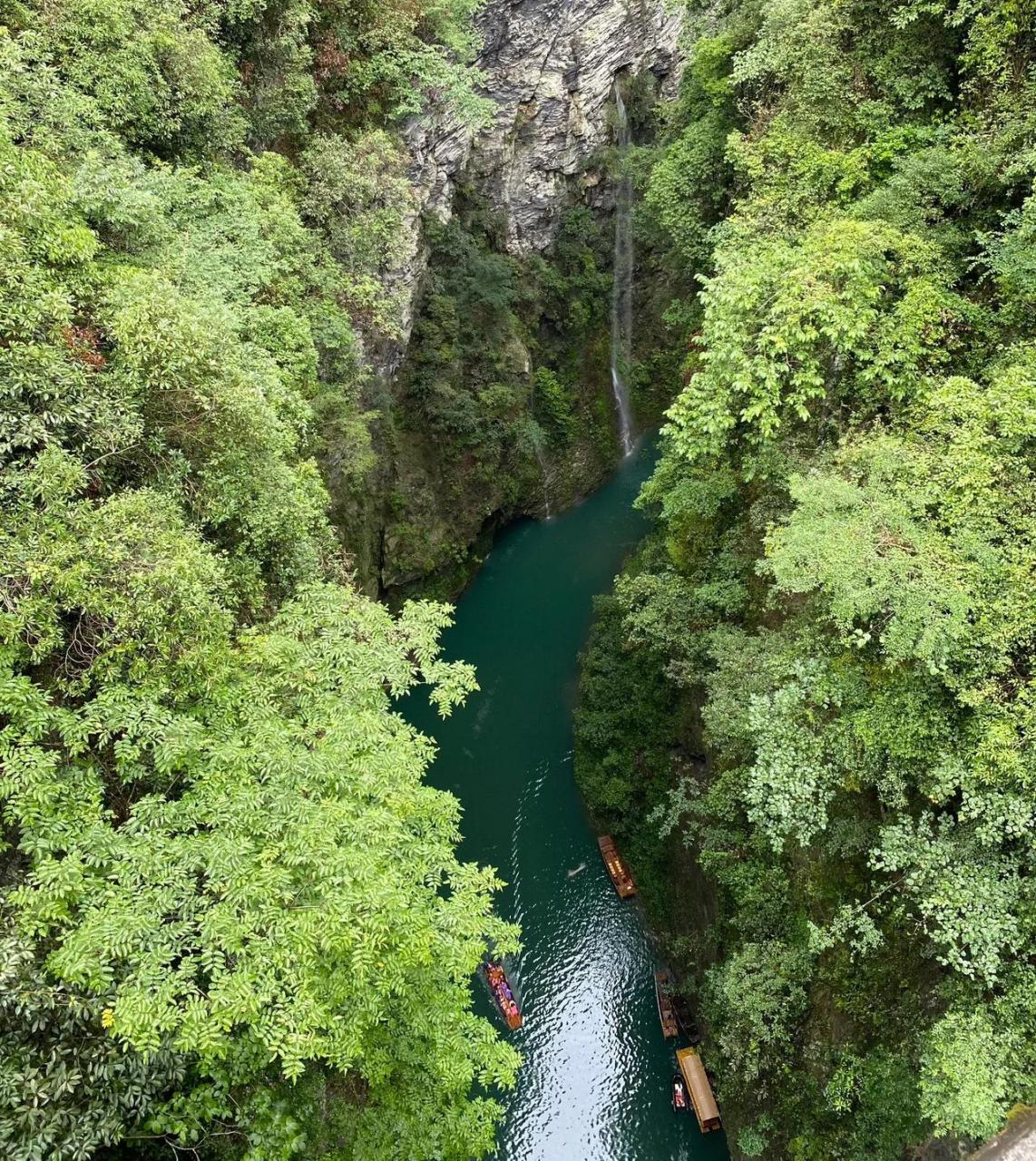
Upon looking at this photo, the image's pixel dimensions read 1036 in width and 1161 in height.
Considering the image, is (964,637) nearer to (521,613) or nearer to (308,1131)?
(308,1131)

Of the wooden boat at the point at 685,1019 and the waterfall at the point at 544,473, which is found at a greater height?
the waterfall at the point at 544,473

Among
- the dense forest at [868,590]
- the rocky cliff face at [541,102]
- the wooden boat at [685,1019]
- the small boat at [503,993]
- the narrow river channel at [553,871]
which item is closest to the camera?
the dense forest at [868,590]

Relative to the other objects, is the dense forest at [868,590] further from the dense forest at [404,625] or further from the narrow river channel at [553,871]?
the narrow river channel at [553,871]

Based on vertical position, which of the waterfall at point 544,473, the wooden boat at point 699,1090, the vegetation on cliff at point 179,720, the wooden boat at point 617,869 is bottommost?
the wooden boat at point 699,1090

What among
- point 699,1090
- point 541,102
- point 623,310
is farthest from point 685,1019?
point 541,102

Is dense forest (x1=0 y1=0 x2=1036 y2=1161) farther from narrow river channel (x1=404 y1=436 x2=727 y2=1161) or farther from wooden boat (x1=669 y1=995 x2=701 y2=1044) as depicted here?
narrow river channel (x1=404 y1=436 x2=727 y2=1161)

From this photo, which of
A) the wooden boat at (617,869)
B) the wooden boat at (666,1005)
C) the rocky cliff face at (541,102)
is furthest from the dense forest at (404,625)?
the rocky cliff face at (541,102)
